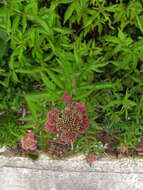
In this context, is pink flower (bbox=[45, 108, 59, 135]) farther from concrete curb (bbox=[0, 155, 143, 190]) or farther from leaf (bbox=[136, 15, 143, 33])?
concrete curb (bbox=[0, 155, 143, 190])

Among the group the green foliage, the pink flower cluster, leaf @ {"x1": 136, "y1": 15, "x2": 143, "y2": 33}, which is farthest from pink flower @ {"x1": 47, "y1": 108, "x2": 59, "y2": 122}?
leaf @ {"x1": 136, "y1": 15, "x2": 143, "y2": 33}

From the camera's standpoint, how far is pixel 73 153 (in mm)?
2451

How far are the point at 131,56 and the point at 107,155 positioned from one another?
Answer: 0.87 m

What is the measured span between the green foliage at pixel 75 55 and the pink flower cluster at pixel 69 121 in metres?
0.10

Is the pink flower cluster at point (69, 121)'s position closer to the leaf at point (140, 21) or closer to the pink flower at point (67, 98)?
the pink flower at point (67, 98)

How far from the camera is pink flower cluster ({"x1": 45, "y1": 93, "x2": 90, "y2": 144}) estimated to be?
1.56 meters

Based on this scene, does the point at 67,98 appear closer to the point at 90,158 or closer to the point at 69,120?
the point at 69,120

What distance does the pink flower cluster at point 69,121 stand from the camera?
156cm

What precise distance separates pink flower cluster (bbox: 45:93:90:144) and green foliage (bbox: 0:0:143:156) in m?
0.10

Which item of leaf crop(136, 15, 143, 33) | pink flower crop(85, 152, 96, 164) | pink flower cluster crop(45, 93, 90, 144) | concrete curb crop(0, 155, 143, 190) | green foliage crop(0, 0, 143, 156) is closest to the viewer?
pink flower cluster crop(45, 93, 90, 144)

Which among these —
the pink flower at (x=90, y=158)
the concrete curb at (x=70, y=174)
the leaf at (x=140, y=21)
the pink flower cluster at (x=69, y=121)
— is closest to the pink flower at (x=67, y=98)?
the pink flower cluster at (x=69, y=121)

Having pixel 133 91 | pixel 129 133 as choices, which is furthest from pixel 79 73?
pixel 129 133

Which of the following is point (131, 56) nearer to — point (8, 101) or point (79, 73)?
point (79, 73)

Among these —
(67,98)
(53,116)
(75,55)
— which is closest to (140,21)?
(75,55)
